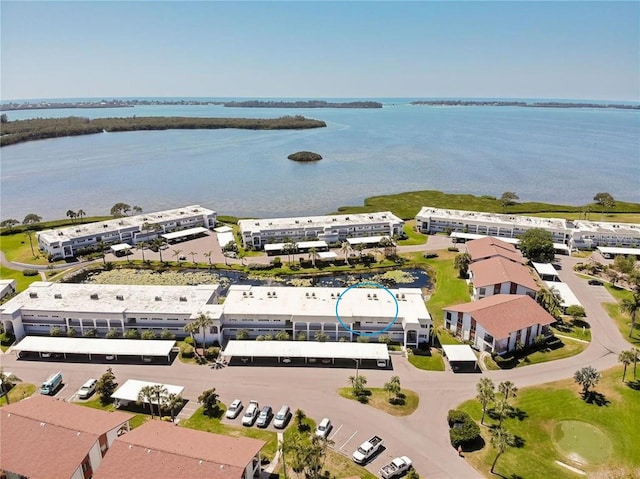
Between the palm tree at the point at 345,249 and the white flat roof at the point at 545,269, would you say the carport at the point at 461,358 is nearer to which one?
the white flat roof at the point at 545,269

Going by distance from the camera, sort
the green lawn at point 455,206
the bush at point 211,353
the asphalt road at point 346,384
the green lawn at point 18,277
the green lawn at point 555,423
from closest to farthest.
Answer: the green lawn at point 555,423
the asphalt road at point 346,384
the bush at point 211,353
the green lawn at point 18,277
the green lawn at point 455,206

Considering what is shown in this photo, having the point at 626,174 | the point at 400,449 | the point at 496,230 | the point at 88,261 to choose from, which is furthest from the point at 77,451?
the point at 626,174

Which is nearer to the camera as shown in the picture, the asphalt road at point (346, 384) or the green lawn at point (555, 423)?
the green lawn at point (555, 423)

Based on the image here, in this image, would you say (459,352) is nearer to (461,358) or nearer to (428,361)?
(461,358)

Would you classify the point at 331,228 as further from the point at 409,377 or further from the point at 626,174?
the point at 626,174

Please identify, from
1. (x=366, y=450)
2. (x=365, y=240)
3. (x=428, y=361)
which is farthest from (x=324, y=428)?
(x=365, y=240)

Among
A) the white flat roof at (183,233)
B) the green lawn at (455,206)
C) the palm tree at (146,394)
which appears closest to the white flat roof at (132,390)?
the palm tree at (146,394)
